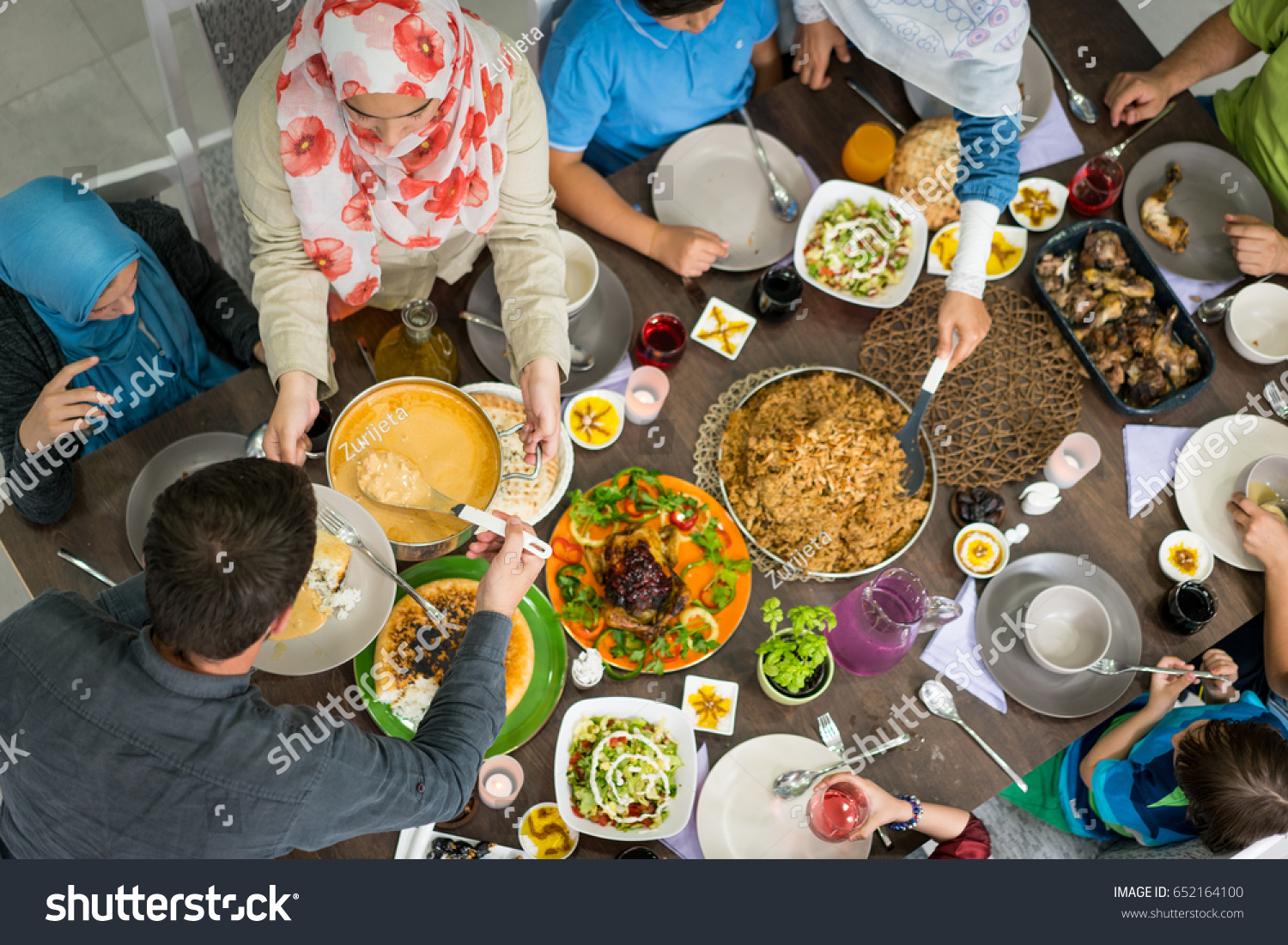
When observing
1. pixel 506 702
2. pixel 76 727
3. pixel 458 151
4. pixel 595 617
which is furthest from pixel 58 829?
pixel 458 151

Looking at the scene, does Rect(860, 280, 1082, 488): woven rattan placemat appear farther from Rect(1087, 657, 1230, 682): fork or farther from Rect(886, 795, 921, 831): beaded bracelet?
Rect(886, 795, 921, 831): beaded bracelet

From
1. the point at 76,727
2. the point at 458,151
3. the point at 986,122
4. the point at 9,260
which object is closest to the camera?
the point at 76,727

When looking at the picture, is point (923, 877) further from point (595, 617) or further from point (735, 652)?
point (595, 617)

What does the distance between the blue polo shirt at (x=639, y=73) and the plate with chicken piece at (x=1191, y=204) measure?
1049mm

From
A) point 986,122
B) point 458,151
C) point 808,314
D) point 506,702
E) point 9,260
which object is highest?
point 986,122

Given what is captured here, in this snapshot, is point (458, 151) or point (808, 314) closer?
point (458, 151)

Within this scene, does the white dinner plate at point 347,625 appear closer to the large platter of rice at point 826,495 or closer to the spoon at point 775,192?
the large platter of rice at point 826,495

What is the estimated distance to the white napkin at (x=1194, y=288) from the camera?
211 cm

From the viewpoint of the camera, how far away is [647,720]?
1646 mm

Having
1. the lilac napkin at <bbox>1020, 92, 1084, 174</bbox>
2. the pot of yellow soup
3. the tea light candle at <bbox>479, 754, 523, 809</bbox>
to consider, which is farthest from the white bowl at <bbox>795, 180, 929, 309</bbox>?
the tea light candle at <bbox>479, 754, 523, 809</bbox>

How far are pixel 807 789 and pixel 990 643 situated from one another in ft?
1.68

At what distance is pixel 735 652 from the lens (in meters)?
1.76

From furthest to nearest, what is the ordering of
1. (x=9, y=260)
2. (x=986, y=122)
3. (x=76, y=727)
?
(x=986, y=122)
(x=9, y=260)
(x=76, y=727)

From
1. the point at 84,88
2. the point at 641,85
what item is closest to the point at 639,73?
the point at 641,85
